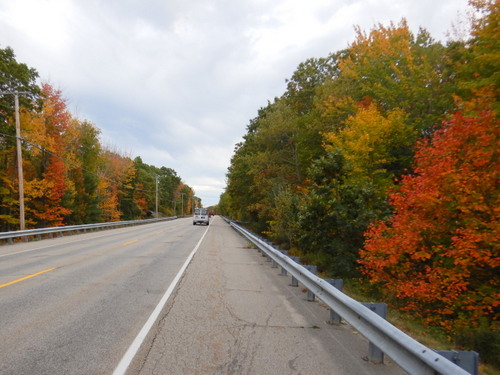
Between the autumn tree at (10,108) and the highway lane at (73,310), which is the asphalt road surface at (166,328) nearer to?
the highway lane at (73,310)

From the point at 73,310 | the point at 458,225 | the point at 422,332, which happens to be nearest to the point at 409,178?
the point at 458,225

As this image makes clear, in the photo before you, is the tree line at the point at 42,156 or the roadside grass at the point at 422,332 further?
the tree line at the point at 42,156

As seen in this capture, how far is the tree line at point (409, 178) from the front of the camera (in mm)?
7082

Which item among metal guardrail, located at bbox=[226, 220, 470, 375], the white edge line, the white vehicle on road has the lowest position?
the white edge line

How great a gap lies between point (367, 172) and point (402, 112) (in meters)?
3.59

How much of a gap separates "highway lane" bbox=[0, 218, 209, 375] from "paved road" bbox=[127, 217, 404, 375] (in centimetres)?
47

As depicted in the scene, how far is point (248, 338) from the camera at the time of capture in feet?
13.9

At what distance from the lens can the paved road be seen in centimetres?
342

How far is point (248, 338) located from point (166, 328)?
4.12 ft

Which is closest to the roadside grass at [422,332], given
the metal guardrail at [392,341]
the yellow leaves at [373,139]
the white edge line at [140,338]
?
the metal guardrail at [392,341]

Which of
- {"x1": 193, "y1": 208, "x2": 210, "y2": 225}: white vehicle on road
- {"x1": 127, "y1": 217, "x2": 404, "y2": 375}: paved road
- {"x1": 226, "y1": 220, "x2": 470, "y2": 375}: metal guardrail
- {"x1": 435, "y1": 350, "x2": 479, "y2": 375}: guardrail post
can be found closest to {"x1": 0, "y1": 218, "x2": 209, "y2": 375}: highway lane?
{"x1": 127, "y1": 217, "x2": 404, "y2": 375}: paved road

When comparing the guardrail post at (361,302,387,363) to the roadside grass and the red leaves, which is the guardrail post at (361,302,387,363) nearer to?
the roadside grass

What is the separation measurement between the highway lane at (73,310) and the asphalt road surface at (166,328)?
0.05ft

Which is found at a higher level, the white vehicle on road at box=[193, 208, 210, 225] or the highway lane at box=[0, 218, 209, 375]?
the white vehicle on road at box=[193, 208, 210, 225]
